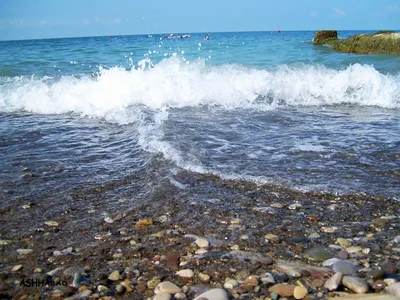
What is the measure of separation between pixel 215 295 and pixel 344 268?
0.78 meters

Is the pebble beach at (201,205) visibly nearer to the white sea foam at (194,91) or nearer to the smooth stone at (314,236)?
the smooth stone at (314,236)

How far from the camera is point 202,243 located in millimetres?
2381

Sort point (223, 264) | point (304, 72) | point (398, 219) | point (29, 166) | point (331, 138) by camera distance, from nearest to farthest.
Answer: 1. point (223, 264)
2. point (398, 219)
3. point (29, 166)
4. point (331, 138)
5. point (304, 72)

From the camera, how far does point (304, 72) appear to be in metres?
10.5

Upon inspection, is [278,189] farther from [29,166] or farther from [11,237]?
[29,166]

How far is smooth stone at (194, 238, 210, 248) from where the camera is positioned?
236cm

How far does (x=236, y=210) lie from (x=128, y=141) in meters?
2.61

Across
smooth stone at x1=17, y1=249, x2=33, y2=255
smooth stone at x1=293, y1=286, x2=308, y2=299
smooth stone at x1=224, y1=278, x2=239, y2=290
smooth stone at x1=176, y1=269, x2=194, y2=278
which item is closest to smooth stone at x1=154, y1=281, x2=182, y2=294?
smooth stone at x1=176, y1=269, x2=194, y2=278

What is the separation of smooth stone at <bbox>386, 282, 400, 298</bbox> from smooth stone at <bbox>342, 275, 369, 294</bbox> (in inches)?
4.0

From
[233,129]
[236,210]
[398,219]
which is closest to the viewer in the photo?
[398,219]

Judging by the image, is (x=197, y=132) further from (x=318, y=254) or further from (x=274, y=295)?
(x=274, y=295)

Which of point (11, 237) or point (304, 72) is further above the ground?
Result: point (304, 72)

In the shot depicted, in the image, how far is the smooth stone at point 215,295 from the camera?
1.81 metres

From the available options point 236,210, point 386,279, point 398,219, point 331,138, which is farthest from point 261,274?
point 331,138
